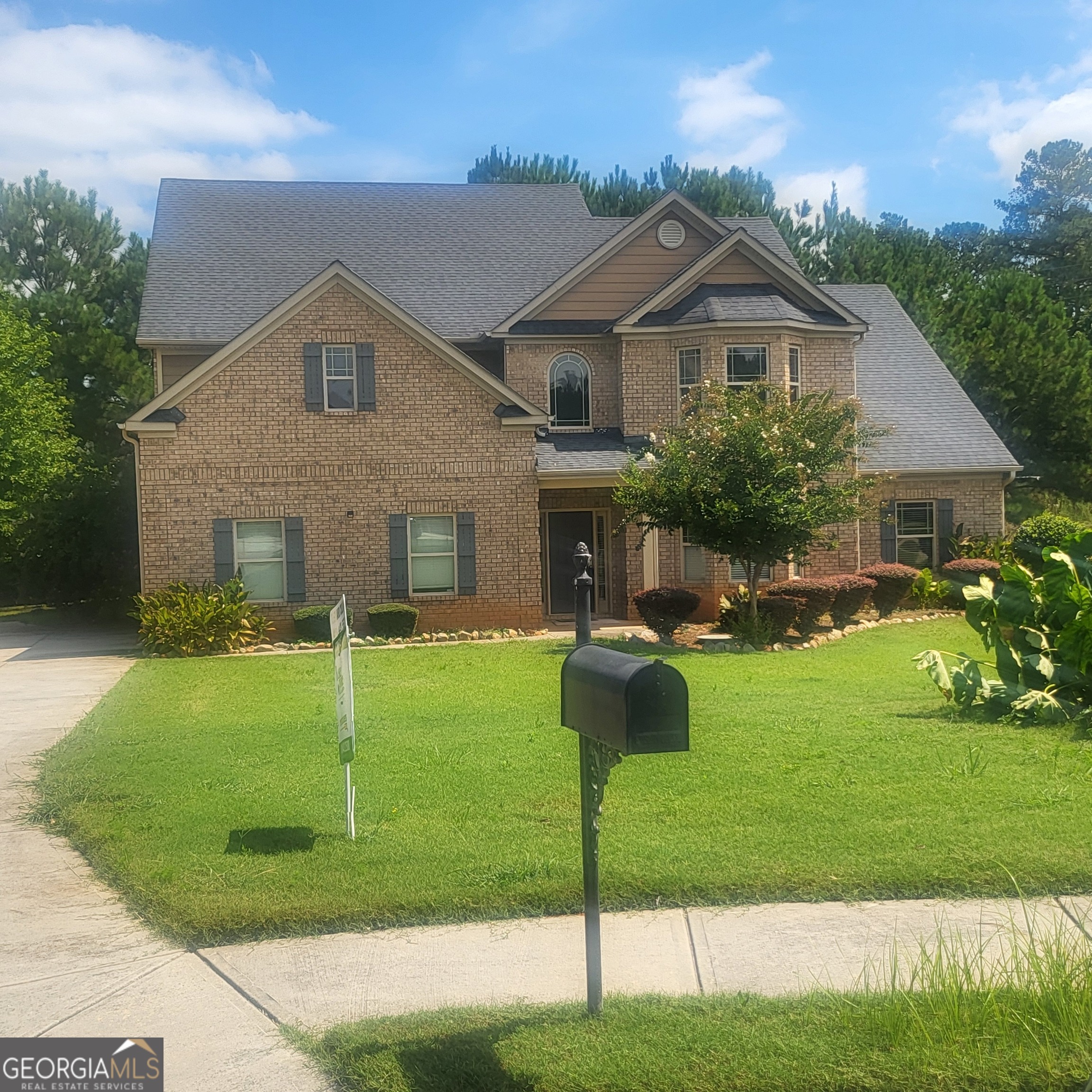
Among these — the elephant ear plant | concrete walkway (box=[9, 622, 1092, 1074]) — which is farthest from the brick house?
concrete walkway (box=[9, 622, 1092, 1074])

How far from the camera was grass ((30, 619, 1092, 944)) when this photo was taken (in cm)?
682

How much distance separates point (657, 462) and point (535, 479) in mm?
2569

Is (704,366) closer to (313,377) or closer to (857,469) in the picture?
(857,469)

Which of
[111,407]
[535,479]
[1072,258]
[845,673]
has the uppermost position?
[1072,258]

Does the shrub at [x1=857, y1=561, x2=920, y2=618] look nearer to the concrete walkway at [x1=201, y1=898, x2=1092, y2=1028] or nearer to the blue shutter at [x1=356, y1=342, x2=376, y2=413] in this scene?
the blue shutter at [x1=356, y1=342, x2=376, y2=413]

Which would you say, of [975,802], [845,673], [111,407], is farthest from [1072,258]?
[975,802]

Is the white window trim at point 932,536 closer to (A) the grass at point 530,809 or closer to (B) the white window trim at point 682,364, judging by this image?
(B) the white window trim at point 682,364

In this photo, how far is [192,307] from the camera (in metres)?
25.3

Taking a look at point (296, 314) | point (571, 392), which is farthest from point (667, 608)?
point (296, 314)

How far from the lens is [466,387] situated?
22.7 meters

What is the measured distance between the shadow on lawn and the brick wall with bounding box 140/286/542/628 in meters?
14.3

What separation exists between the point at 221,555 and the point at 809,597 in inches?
405

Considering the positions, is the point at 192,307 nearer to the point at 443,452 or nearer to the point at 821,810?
the point at 443,452

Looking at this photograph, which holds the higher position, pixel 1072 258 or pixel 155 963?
pixel 1072 258
